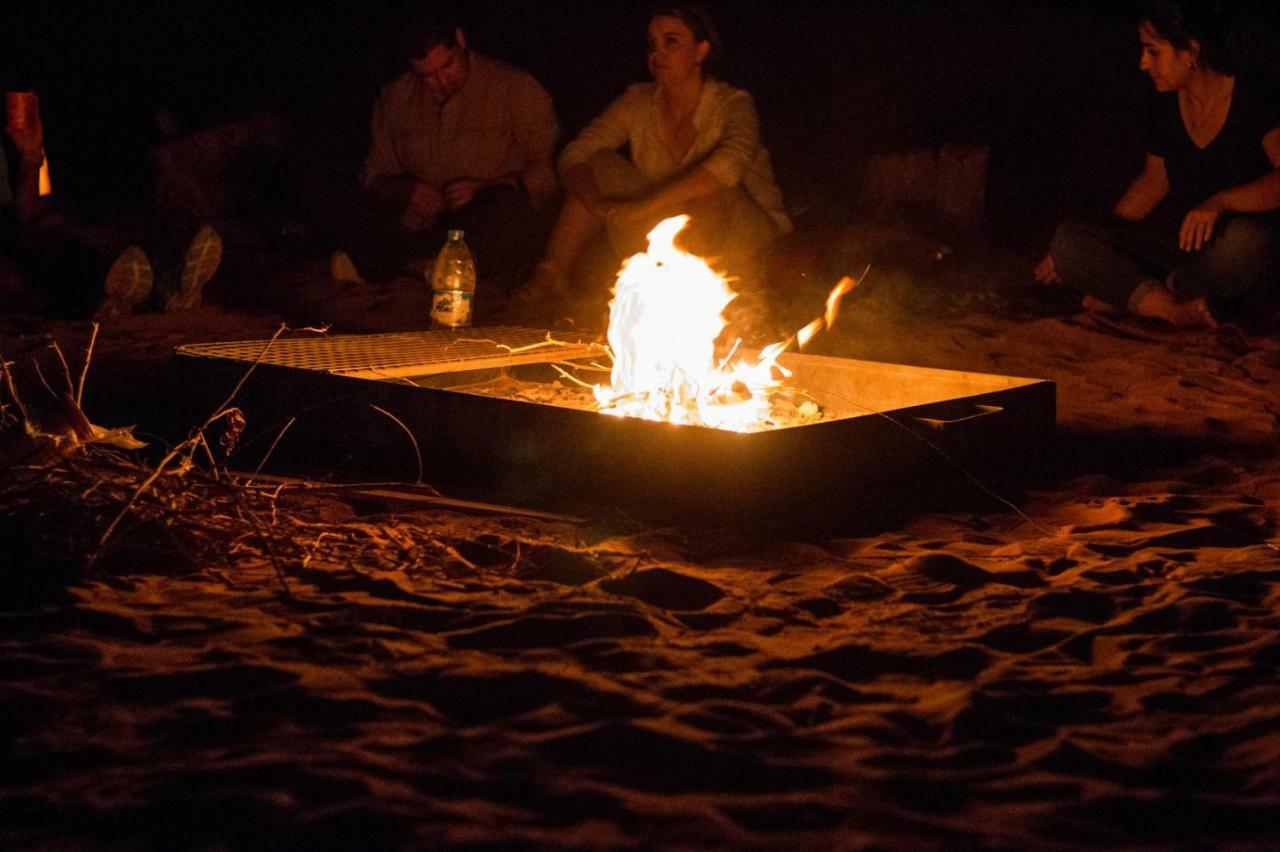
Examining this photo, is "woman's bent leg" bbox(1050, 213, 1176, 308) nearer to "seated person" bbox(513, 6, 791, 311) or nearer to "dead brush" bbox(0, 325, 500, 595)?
"seated person" bbox(513, 6, 791, 311)

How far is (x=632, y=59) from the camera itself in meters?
9.90

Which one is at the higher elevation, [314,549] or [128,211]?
[128,211]

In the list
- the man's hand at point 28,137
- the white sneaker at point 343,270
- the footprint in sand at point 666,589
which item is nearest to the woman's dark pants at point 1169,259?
the white sneaker at point 343,270

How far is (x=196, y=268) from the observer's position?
7715 mm

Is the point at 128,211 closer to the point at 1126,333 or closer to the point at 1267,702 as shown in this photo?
the point at 1126,333

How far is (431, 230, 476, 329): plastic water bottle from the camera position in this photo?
6.36m

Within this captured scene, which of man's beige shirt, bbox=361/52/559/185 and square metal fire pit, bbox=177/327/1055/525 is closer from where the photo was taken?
square metal fire pit, bbox=177/327/1055/525

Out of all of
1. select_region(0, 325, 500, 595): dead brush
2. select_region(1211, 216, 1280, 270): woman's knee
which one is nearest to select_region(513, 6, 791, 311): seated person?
select_region(1211, 216, 1280, 270): woman's knee

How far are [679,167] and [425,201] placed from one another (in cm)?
151

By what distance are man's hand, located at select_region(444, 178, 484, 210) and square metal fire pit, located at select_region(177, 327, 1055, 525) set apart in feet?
9.61

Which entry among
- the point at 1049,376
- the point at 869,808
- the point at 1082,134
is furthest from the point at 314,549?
the point at 1082,134

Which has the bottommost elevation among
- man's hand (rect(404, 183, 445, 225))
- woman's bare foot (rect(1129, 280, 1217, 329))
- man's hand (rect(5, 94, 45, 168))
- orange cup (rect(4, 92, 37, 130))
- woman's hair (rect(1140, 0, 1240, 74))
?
woman's bare foot (rect(1129, 280, 1217, 329))

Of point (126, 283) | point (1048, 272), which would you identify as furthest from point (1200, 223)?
point (126, 283)

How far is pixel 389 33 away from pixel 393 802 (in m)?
9.93
